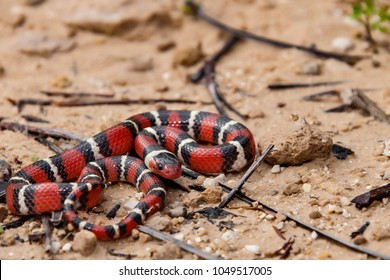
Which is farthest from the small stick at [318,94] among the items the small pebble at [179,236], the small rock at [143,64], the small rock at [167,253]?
the small rock at [167,253]

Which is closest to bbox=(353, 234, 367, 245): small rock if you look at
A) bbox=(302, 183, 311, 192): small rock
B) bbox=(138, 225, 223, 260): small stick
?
bbox=(302, 183, 311, 192): small rock

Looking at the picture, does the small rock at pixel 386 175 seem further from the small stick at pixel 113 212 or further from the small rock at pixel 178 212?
the small stick at pixel 113 212

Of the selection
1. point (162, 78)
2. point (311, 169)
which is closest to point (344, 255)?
point (311, 169)

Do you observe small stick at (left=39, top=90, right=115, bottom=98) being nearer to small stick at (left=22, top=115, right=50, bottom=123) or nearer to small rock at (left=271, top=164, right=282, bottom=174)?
small stick at (left=22, top=115, right=50, bottom=123)

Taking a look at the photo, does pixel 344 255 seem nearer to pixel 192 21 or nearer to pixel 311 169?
pixel 311 169

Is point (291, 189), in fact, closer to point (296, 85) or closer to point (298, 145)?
point (298, 145)
